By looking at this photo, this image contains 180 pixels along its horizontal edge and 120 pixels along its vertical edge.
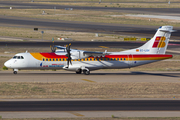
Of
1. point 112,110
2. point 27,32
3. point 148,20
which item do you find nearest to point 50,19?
point 27,32

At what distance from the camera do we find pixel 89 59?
4347cm

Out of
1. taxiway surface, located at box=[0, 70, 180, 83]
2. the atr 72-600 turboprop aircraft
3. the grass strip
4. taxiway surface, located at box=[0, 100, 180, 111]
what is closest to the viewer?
taxiway surface, located at box=[0, 100, 180, 111]

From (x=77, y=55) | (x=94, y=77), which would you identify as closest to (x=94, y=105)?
(x=94, y=77)

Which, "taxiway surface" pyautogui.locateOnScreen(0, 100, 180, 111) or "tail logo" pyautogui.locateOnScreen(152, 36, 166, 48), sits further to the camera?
"tail logo" pyautogui.locateOnScreen(152, 36, 166, 48)

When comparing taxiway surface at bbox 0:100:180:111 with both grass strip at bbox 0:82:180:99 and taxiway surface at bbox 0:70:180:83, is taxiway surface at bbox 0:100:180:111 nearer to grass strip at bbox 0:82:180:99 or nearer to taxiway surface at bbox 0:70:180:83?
grass strip at bbox 0:82:180:99

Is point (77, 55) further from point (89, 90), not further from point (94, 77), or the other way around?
point (89, 90)

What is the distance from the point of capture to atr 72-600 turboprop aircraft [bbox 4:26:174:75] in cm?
4219

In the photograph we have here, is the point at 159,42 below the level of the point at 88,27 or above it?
below

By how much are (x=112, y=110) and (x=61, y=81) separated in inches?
570

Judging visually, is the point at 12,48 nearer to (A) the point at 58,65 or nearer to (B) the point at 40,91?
(A) the point at 58,65

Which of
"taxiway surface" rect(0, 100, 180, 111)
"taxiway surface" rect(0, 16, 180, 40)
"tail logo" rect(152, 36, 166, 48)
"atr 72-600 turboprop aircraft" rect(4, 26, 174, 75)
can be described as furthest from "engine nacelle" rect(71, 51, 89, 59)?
"taxiway surface" rect(0, 16, 180, 40)

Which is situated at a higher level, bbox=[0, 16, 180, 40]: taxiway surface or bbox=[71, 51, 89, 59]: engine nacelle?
bbox=[0, 16, 180, 40]: taxiway surface

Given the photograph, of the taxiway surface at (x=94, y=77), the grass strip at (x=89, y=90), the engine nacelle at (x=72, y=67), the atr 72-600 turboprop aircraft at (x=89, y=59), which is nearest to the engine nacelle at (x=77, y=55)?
the atr 72-600 turboprop aircraft at (x=89, y=59)

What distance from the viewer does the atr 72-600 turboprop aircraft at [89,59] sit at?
4219 cm
